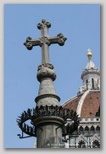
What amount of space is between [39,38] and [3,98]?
3.33ft

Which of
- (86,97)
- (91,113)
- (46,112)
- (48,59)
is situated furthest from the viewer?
(86,97)

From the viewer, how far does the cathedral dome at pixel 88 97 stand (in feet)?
127

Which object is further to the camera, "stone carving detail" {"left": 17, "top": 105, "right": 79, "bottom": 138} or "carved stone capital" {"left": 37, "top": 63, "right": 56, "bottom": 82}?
"carved stone capital" {"left": 37, "top": 63, "right": 56, "bottom": 82}

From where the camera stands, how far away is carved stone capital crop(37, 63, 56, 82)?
5.84m

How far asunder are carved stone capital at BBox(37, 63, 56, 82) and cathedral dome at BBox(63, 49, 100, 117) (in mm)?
29560

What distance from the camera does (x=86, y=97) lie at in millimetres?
42438

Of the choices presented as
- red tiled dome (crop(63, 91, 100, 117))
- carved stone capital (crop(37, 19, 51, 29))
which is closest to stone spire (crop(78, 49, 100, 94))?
red tiled dome (crop(63, 91, 100, 117))

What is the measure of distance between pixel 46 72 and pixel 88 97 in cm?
3654

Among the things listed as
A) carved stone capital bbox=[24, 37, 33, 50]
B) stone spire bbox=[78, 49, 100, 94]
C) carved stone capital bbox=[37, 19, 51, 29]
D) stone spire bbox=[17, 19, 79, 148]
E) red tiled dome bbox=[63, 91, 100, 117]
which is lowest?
stone spire bbox=[17, 19, 79, 148]

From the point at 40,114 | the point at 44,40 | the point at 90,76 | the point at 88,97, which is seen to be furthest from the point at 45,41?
the point at 90,76

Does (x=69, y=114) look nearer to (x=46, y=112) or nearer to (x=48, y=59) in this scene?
(x=46, y=112)

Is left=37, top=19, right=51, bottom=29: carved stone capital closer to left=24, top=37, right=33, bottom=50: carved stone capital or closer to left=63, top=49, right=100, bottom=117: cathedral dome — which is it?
left=24, top=37, right=33, bottom=50: carved stone capital

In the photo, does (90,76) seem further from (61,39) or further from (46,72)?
(46,72)

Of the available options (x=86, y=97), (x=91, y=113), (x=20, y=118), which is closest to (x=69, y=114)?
(x=20, y=118)
